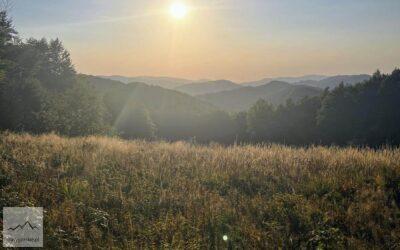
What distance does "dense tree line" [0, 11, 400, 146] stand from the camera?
43.7m

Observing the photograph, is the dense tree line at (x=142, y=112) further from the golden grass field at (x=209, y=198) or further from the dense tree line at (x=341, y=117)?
the golden grass field at (x=209, y=198)

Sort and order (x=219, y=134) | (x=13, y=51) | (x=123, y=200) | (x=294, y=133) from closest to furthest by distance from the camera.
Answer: (x=123, y=200)
(x=13, y=51)
(x=294, y=133)
(x=219, y=134)

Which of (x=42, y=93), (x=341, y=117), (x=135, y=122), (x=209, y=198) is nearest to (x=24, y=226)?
(x=209, y=198)

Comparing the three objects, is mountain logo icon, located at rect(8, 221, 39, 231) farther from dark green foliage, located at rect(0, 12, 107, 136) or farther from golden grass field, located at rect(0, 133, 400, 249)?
dark green foliage, located at rect(0, 12, 107, 136)

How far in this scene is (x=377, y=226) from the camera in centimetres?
729

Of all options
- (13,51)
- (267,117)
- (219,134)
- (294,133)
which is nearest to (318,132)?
(294,133)

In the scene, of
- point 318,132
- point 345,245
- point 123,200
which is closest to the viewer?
point 345,245

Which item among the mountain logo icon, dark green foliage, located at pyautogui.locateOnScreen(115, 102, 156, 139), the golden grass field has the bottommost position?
dark green foliage, located at pyautogui.locateOnScreen(115, 102, 156, 139)

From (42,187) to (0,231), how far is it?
6.97ft

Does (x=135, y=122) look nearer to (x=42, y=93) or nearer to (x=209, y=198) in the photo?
(x=42, y=93)

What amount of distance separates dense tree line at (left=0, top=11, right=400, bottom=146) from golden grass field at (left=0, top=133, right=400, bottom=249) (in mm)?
24292

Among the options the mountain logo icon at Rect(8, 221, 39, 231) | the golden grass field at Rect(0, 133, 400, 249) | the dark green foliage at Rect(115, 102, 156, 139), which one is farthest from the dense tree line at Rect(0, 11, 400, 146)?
the mountain logo icon at Rect(8, 221, 39, 231)

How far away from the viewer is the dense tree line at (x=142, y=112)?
43656 millimetres

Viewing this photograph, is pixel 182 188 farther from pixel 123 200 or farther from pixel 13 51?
pixel 13 51
